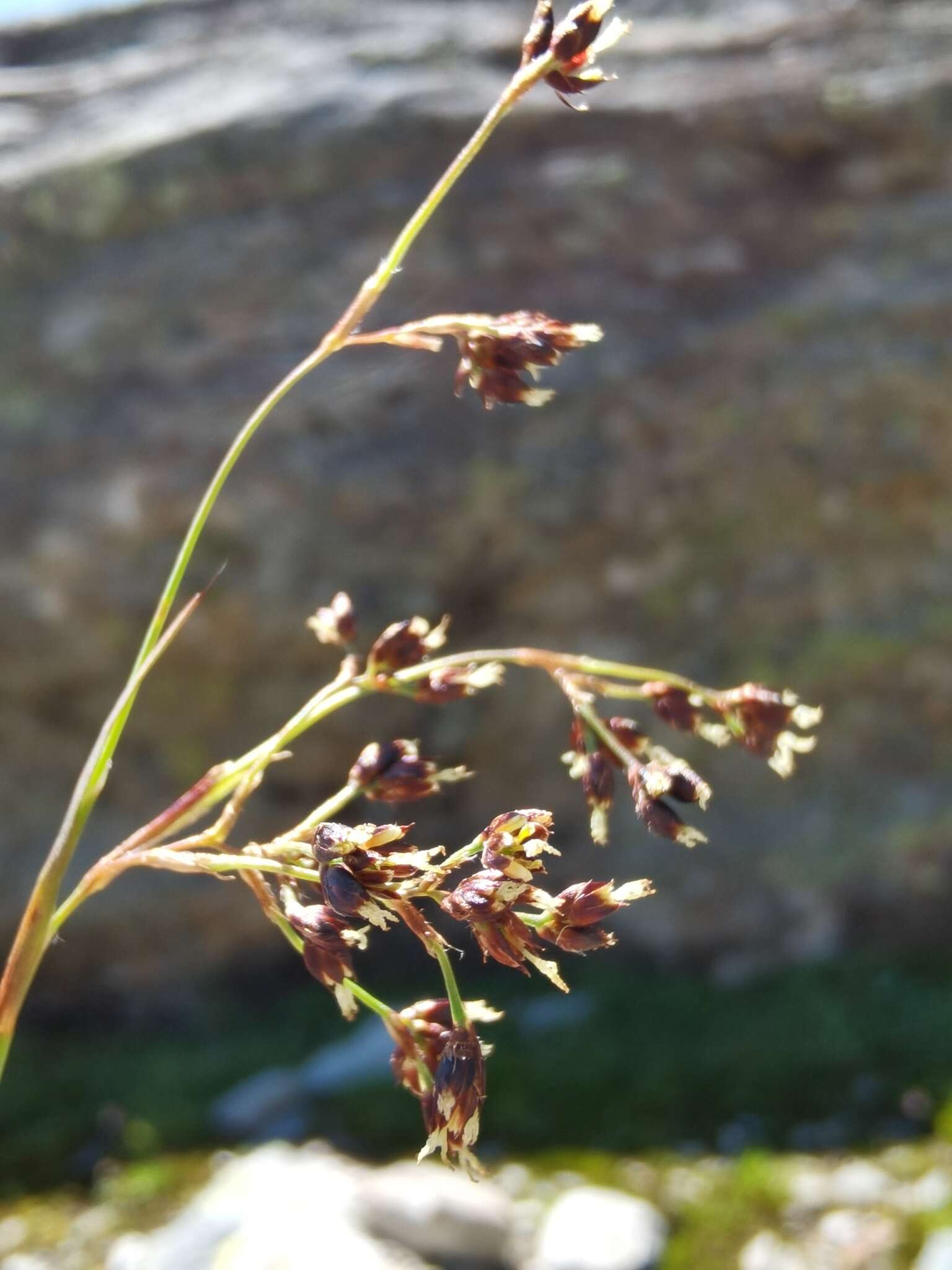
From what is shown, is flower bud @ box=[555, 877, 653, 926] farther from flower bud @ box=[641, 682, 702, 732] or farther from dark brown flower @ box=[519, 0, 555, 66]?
dark brown flower @ box=[519, 0, 555, 66]

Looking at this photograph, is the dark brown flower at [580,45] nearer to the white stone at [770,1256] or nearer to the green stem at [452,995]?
the green stem at [452,995]

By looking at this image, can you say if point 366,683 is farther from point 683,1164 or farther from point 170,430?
point 170,430

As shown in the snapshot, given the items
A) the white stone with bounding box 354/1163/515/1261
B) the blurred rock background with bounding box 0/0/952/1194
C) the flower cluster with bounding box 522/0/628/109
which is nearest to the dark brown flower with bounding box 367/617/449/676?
the flower cluster with bounding box 522/0/628/109

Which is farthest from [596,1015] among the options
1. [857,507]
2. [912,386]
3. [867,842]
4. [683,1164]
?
[912,386]

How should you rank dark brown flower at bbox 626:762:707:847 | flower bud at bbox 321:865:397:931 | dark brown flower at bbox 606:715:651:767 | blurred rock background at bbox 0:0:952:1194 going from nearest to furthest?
flower bud at bbox 321:865:397:931
dark brown flower at bbox 626:762:707:847
dark brown flower at bbox 606:715:651:767
blurred rock background at bbox 0:0:952:1194

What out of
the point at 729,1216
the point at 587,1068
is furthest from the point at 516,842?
the point at 587,1068

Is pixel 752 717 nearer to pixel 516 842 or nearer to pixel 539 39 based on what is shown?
pixel 516 842
